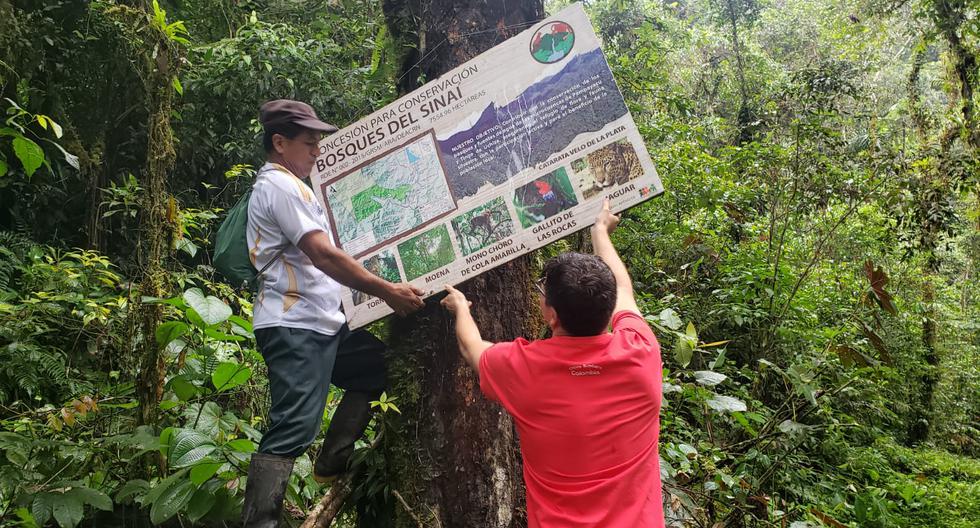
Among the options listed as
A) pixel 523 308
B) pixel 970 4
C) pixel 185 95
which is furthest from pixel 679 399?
pixel 185 95

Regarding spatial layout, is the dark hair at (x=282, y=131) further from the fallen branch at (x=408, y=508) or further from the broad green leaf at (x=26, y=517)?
the broad green leaf at (x=26, y=517)

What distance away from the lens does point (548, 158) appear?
2.33m

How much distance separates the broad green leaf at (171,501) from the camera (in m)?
2.44

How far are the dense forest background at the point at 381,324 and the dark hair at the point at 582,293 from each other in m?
0.99

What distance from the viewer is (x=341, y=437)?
9.05ft

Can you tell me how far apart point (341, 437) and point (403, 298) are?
775mm

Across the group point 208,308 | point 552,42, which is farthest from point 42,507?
point 552,42

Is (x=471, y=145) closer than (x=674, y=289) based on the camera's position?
Yes

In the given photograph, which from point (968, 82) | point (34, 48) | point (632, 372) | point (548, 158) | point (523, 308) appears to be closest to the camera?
point (632, 372)

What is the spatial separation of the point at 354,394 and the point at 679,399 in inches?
78.0

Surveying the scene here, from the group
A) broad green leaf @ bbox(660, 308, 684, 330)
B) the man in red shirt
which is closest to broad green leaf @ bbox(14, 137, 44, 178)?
the man in red shirt

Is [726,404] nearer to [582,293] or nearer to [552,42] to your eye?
[582,293]

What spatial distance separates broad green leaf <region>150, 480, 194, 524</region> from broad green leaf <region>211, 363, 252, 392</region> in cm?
44

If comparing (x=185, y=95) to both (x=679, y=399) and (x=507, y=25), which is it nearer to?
(x=507, y=25)
